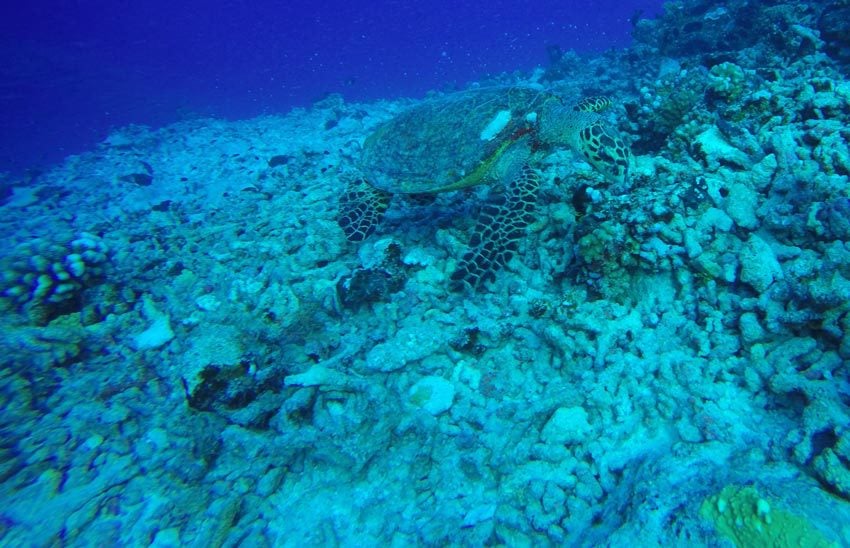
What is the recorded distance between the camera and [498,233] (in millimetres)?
3553

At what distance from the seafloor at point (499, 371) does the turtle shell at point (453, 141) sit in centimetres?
56

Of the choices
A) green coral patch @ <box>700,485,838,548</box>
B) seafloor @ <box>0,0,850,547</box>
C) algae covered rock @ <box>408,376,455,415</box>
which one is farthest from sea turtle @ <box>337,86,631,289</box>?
green coral patch @ <box>700,485,838,548</box>

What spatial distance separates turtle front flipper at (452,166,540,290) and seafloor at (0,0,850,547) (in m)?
0.17

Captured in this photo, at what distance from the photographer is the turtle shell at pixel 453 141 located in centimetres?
410

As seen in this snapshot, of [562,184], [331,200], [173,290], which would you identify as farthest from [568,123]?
[173,290]

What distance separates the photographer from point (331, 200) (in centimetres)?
569

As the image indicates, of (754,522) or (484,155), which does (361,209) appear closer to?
(484,155)

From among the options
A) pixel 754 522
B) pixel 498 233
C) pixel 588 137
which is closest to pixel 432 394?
pixel 498 233

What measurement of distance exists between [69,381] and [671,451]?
4450 millimetres

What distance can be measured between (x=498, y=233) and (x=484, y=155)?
0.97 meters

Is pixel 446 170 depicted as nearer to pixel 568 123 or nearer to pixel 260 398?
pixel 568 123

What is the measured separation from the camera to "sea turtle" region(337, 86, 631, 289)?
3559 mm

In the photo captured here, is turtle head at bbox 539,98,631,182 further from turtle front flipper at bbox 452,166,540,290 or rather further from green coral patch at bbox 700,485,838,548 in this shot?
green coral patch at bbox 700,485,838,548

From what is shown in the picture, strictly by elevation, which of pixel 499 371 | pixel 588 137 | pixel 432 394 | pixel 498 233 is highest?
pixel 588 137
